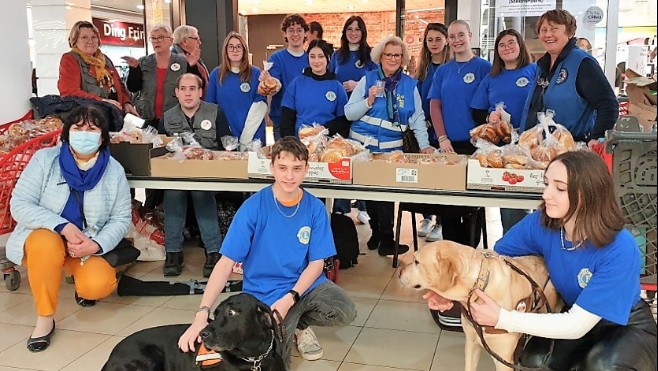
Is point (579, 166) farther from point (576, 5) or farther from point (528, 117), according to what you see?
point (576, 5)

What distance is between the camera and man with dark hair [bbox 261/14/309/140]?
468 centimetres

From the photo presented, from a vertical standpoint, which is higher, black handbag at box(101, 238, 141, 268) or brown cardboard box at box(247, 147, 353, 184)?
brown cardboard box at box(247, 147, 353, 184)

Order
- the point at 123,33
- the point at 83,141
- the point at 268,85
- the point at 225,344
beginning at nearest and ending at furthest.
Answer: the point at 225,344, the point at 83,141, the point at 268,85, the point at 123,33

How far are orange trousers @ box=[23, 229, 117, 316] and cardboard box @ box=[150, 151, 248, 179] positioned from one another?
Result: 0.59 meters

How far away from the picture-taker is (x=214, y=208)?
13.6 feet

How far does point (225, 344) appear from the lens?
6.56ft

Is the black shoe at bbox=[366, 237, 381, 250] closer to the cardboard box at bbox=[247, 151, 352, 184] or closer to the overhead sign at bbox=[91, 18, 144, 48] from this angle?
the cardboard box at bbox=[247, 151, 352, 184]

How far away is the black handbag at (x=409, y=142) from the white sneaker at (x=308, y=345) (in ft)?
5.16

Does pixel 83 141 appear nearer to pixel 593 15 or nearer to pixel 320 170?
pixel 320 170

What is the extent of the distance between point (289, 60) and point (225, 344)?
3.11 metres

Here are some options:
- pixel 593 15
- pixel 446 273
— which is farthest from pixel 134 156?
pixel 593 15

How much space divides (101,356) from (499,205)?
1.97 meters

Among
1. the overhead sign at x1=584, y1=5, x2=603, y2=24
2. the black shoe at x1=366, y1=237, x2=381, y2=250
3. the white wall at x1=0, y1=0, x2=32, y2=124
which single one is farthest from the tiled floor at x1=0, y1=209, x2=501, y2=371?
the overhead sign at x1=584, y1=5, x2=603, y2=24

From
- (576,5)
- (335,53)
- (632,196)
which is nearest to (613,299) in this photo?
(632,196)
